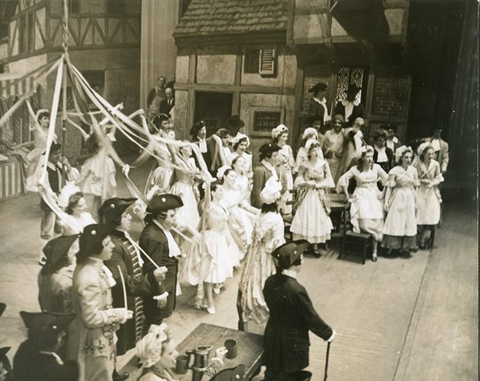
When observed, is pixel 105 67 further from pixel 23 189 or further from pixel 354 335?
pixel 354 335

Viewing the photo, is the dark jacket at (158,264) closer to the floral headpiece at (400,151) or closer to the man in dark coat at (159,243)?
the man in dark coat at (159,243)

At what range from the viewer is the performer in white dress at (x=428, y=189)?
184 inches

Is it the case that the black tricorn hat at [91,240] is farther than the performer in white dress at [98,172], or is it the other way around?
the performer in white dress at [98,172]

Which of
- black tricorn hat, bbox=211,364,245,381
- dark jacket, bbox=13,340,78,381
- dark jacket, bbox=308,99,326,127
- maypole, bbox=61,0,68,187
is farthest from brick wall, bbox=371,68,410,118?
dark jacket, bbox=13,340,78,381

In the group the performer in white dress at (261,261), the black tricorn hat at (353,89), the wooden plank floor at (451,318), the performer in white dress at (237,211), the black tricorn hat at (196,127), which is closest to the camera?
the wooden plank floor at (451,318)

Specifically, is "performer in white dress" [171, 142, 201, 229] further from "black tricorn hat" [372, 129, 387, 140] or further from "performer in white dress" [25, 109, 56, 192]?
"black tricorn hat" [372, 129, 387, 140]

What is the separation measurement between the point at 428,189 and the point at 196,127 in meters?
1.98

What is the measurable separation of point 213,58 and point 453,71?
1853 mm

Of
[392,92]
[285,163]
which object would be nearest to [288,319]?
[285,163]

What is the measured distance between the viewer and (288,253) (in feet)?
14.5

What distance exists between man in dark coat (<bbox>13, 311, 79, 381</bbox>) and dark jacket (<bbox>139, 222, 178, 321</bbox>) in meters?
0.66

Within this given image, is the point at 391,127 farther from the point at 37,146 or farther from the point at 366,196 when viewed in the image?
the point at 37,146

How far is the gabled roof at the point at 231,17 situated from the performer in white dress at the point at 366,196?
1.27 metres

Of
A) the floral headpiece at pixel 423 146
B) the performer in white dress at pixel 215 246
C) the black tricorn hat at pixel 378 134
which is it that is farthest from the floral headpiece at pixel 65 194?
the floral headpiece at pixel 423 146
